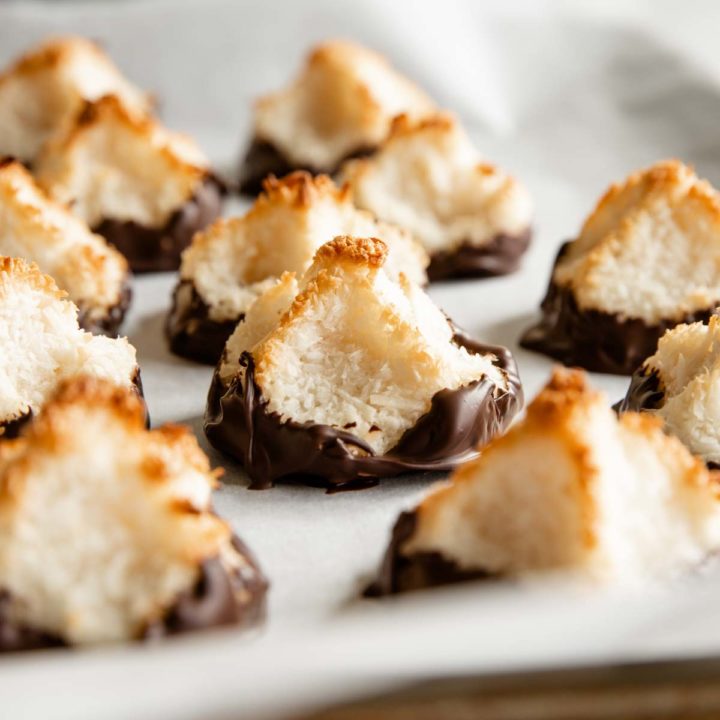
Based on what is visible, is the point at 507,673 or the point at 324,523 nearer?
the point at 507,673

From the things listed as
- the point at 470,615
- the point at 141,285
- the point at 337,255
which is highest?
the point at 337,255

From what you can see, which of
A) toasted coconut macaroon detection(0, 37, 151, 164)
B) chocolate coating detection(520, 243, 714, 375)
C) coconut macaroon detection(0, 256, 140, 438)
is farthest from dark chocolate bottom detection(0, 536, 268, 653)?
toasted coconut macaroon detection(0, 37, 151, 164)

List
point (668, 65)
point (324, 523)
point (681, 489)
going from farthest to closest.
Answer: point (668, 65) < point (324, 523) < point (681, 489)

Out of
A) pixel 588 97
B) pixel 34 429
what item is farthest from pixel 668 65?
pixel 34 429

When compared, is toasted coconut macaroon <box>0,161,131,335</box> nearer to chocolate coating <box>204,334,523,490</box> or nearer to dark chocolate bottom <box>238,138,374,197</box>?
chocolate coating <box>204,334,523,490</box>

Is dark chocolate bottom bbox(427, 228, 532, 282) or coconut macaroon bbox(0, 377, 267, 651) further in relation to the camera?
dark chocolate bottom bbox(427, 228, 532, 282)

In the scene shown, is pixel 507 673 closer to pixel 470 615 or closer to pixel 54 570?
pixel 470 615

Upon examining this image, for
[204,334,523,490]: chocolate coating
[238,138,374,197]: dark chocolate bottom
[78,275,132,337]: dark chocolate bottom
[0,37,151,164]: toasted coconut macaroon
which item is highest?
[0,37,151,164]: toasted coconut macaroon
